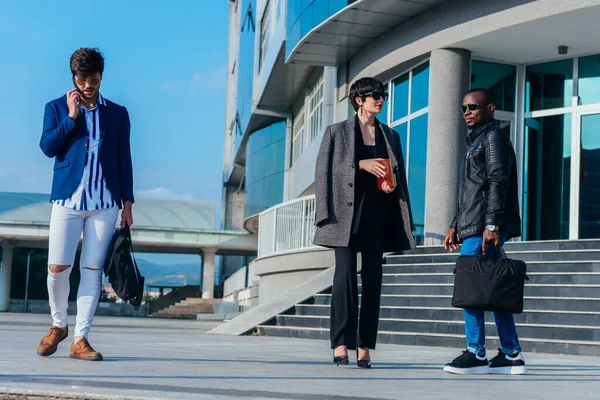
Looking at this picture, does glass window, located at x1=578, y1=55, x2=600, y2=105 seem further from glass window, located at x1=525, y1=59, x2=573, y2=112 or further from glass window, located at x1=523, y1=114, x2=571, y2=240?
glass window, located at x1=523, y1=114, x2=571, y2=240

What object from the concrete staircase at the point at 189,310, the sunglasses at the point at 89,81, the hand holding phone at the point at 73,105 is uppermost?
the sunglasses at the point at 89,81

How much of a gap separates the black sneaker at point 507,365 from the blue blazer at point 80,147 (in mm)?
2774

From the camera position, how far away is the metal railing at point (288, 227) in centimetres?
1731

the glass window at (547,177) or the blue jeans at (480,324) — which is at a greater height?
the glass window at (547,177)

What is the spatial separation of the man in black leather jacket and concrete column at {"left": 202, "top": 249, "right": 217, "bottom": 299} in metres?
44.0

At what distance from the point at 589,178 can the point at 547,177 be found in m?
0.84

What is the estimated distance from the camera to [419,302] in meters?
12.2

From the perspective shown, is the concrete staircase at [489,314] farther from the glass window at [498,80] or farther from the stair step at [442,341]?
the glass window at [498,80]

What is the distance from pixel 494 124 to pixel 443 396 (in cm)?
252

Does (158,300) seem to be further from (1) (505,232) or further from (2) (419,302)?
(1) (505,232)

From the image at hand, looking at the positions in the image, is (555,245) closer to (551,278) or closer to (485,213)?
(551,278)

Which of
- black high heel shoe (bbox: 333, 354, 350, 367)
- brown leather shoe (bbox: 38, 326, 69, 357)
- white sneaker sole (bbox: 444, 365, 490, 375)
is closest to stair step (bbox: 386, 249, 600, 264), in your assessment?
white sneaker sole (bbox: 444, 365, 490, 375)

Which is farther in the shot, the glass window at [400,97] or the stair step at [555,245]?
the glass window at [400,97]

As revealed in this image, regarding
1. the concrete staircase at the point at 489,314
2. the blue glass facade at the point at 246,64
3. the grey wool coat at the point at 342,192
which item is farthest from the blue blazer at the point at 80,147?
the blue glass facade at the point at 246,64
